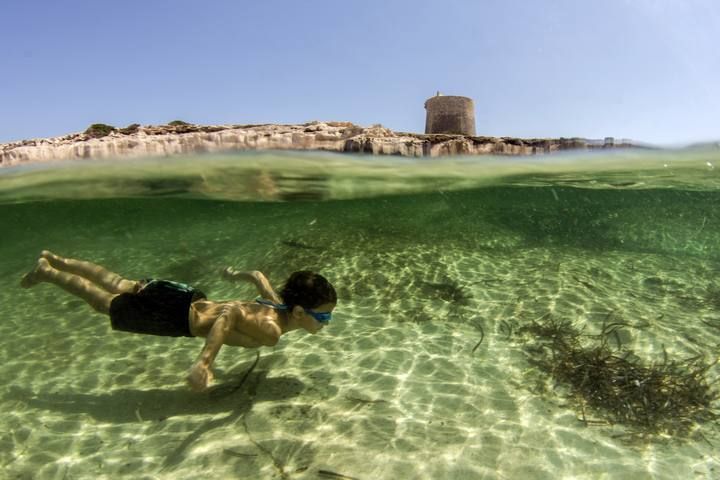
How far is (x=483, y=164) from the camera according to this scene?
13.1 metres

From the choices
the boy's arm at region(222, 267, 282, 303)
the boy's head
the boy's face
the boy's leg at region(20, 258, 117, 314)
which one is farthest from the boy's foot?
the boy's face

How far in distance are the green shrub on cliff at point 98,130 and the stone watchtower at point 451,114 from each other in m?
18.2

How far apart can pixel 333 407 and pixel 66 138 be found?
1379 cm

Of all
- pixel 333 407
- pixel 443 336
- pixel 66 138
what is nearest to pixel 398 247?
pixel 443 336

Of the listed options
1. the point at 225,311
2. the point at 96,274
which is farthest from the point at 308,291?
the point at 96,274

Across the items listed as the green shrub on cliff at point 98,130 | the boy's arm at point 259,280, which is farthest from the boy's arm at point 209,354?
the green shrub on cliff at point 98,130

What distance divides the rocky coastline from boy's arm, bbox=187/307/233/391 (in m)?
7.60

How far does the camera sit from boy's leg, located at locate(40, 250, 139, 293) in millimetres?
5363

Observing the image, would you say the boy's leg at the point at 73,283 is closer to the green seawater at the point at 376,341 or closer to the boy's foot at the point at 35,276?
the boy's foot at the point at 35,276

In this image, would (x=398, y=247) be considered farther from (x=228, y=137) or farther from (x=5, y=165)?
(x=5, y=165)

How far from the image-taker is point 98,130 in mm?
14805

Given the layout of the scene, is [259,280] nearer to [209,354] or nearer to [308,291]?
[308,291]

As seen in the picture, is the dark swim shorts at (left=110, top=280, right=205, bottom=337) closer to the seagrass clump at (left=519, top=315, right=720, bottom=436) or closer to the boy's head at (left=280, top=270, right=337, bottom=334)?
the boy's head at (left=280, top=270, right=337, bottom=334)

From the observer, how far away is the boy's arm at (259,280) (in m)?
5.01
